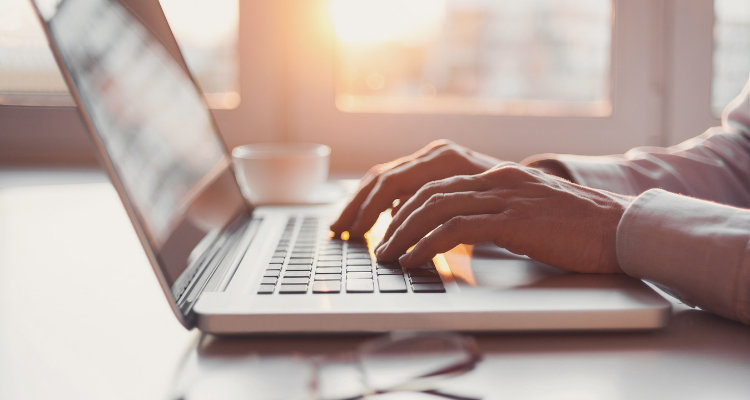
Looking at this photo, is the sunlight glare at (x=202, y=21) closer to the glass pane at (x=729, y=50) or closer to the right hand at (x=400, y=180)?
the right hand at (x=400, y=180)

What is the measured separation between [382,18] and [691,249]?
1034 millimetres

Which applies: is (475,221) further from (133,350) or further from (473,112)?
(473,112)

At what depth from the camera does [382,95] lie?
1250 mm

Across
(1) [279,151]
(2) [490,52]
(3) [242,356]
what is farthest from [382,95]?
(3) [242,356]

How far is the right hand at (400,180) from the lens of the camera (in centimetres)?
57

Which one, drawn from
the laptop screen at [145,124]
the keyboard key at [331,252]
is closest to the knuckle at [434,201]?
the keyboard key at [331,252]

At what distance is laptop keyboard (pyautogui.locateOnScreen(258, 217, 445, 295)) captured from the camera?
37 cm

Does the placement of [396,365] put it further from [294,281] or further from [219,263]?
[219,263]

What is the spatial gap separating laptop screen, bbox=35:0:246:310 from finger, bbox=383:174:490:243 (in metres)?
0.18

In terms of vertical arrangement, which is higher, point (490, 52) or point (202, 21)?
point (202, 21)

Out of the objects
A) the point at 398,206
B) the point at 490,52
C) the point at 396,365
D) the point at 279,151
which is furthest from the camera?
the point at 490,52

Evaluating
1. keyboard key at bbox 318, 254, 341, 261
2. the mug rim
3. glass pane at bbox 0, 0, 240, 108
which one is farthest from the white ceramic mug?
glass pane at bbox 0, 0, 240, 108

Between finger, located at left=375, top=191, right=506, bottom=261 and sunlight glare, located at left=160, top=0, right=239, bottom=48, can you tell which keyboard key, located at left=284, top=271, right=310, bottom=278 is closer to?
finger, located at left=375, top=191, right=506, bottom=261

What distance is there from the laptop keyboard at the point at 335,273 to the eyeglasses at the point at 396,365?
57mm
